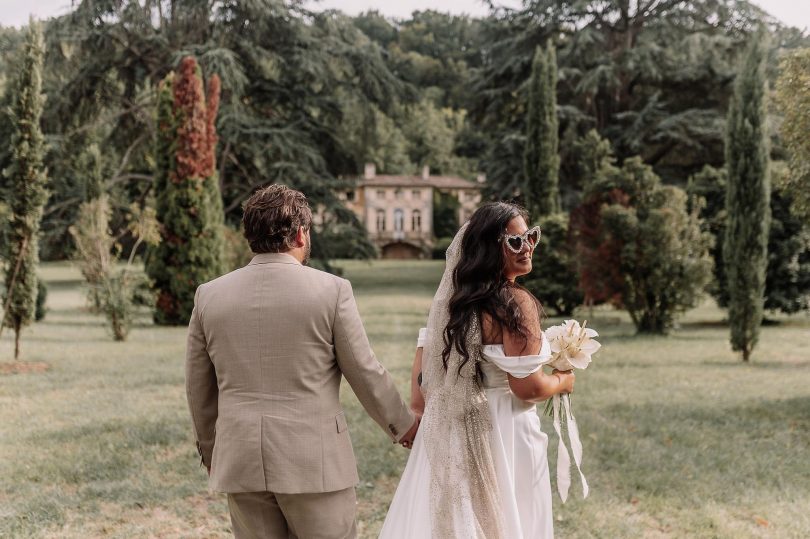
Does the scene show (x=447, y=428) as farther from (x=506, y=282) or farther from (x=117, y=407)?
(x=117, y=407)

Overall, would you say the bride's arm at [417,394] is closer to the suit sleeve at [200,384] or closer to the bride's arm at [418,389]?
the bride's arm at [418,389]

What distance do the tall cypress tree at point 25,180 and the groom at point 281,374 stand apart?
1005 centimetres

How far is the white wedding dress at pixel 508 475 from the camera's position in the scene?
3.14 m

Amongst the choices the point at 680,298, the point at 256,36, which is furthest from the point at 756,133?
the point at 256,36

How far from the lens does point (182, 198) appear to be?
56.1 ft

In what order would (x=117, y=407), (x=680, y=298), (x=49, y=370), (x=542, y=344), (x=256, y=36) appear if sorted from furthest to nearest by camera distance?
(x=256, y=36)
(x=680, y=298)
(x=49, y=370)
(x=117, y=407)
(x=542, y=344)

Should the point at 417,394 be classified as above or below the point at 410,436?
above

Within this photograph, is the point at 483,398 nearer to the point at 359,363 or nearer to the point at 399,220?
the point at 359,363

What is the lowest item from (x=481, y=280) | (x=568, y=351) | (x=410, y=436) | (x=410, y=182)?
(x=410, y=436)

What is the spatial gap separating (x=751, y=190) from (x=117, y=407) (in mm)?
9553

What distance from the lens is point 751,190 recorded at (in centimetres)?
1204

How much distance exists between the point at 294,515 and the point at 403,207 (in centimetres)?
5667

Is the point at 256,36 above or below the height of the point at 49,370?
above

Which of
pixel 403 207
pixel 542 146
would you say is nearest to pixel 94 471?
pixel 542 146
